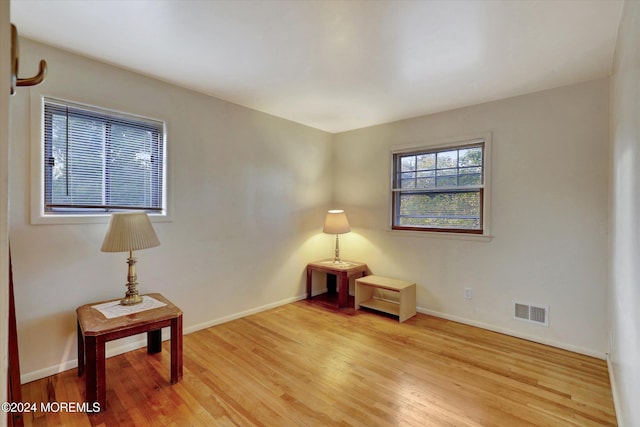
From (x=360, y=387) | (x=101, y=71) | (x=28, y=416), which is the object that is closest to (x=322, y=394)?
(x=360, y=387)

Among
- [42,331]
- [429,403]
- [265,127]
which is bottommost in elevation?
[429,403]

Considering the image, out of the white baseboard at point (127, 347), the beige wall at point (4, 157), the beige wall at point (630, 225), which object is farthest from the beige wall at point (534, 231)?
the beige wall at point (4, 157)

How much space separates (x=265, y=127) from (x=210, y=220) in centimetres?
134

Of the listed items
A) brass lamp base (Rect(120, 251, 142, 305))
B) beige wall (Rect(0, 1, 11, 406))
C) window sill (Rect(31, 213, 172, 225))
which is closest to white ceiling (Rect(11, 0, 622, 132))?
window sill (Rect(31, 213, 172, 225))

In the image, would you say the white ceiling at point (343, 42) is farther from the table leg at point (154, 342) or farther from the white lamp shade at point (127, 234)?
the table leg at point (154, 342)

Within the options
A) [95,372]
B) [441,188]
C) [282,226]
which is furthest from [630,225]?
[282,226]

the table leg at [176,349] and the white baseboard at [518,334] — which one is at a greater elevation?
the table leg at [176,349]

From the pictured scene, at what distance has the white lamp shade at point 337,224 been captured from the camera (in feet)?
13.3

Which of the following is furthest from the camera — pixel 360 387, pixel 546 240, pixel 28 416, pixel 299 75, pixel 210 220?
pixel 210 220

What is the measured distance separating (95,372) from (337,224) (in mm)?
2857

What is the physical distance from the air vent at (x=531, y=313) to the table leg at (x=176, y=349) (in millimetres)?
3131

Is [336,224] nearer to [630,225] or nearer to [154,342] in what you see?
[154,342]

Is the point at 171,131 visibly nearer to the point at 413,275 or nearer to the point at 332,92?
the point at 332,92

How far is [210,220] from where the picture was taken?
10.5 feet
